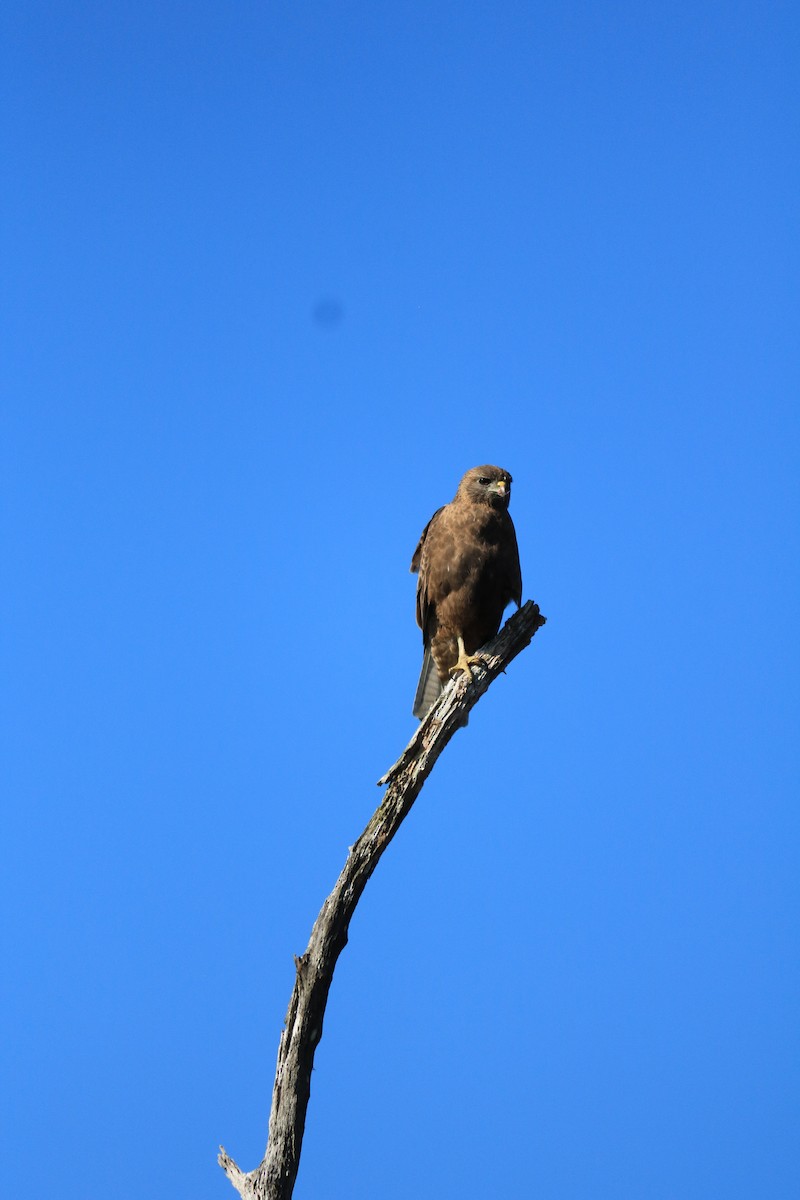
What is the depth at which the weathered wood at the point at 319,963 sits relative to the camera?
4.14 metres

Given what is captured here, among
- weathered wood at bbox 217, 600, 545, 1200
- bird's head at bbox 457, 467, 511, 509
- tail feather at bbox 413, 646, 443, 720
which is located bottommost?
weathered wood at bbox 217, 600, 545, 1200

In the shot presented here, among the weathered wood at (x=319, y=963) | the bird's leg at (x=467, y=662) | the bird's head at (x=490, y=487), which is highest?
the bird's head at (x=490, y=487)

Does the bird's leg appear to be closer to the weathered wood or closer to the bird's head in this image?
the weathered wood

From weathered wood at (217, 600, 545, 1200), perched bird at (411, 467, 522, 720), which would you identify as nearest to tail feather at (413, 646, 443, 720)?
perched bird at (411, 467, 522, 720)

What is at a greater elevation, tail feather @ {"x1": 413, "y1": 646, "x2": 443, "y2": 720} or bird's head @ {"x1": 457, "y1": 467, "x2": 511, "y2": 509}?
bird's head @ {"x1": 457, "y1": 467, "x2": 511, "y2": 509}

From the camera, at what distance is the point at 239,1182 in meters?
4.16

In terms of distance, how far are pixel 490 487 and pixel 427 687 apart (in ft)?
4.06

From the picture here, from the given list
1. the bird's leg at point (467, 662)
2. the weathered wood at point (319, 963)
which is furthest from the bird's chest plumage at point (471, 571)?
the weathered wood at point (319, 963)

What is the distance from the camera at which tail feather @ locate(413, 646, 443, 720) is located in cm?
591

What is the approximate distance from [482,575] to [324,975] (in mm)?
2292

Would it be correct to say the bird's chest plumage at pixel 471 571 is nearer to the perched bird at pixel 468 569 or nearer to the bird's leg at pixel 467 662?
the perched bird at pixel 468 569

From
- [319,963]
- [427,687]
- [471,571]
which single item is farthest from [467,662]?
[319,963]

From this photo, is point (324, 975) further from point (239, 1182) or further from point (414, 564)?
point (414, 564)

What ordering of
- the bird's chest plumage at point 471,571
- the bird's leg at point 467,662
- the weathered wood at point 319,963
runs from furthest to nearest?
the bird's chest plumage at point 471,571 < the bird's leg at point 467,662 < the weathered wood at point 319,963
